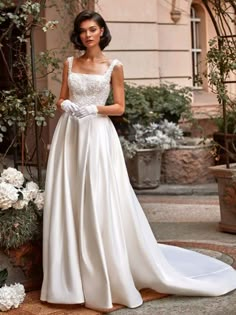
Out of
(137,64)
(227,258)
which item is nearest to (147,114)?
(137,64)

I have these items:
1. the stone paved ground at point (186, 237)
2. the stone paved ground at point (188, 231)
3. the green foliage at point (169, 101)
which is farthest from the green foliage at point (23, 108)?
the green foliage at point (169, 101)

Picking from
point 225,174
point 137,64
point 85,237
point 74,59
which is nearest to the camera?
point 85,237

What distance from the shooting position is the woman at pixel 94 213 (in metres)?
4.61

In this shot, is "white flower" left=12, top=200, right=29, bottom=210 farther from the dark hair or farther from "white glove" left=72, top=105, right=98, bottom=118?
the dark hair

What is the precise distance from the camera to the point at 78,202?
4.71 m

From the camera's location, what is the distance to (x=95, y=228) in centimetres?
460

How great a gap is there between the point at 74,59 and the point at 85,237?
132cm

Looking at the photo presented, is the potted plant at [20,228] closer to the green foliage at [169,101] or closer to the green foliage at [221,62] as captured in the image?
the green foliage at [221,62]

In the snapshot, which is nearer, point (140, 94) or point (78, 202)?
point (78, 202)

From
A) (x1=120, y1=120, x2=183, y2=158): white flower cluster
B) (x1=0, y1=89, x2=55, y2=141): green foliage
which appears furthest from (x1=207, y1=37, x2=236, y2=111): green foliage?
(x1=120, y1=120, x2=183, y2=158): white flower cluster

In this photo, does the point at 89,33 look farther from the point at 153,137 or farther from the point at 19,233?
the point at 153,137

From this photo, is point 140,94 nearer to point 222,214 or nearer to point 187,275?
point 222,214

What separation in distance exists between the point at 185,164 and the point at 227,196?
3.22 metres

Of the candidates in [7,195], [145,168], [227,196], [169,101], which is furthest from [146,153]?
[7,195]
